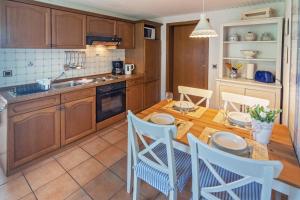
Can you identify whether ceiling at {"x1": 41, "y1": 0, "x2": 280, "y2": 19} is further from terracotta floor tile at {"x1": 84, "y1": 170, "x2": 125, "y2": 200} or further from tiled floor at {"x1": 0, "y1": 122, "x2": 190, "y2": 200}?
terracotta floor tile at {"x1": 84, "y1": 170, "x2": 125, "y2": 200}

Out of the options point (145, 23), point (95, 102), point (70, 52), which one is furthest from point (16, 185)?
point (145, 23)

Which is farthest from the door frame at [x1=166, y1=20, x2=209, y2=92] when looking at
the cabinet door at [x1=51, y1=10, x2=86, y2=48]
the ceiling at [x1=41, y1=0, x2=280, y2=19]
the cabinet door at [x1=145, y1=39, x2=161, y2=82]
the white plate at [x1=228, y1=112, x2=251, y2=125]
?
the white plate at [x1=228, y1=112, x2=251, y2=125]

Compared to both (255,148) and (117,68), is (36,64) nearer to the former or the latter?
(117,68)

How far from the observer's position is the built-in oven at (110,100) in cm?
314

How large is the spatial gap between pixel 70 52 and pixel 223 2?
2.52m

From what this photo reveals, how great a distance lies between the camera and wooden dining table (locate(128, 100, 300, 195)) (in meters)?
0.98

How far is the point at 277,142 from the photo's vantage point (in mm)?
1396

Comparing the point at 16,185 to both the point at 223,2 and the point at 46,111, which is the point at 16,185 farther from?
the point at 223,2

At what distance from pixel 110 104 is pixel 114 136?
0.57 m

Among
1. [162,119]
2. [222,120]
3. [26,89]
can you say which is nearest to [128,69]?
[26,89]

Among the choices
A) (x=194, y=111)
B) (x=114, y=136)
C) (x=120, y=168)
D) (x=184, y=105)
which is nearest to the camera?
(x=194, y=111)

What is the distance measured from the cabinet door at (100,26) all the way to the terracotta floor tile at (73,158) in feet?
5.88

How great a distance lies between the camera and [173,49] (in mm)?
4523

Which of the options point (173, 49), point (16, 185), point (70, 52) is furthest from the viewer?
point (173, 49)
